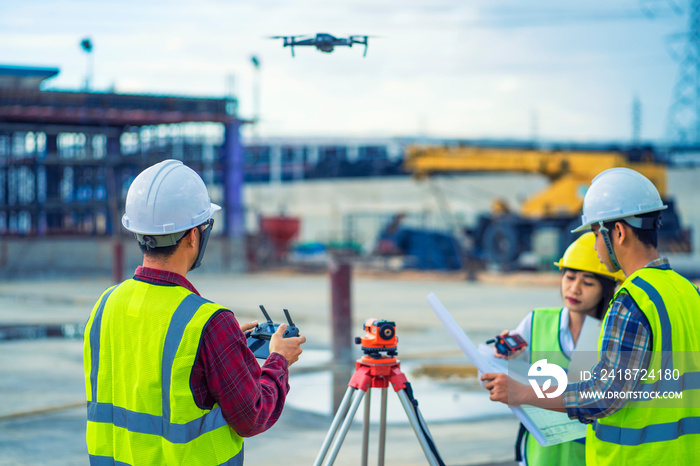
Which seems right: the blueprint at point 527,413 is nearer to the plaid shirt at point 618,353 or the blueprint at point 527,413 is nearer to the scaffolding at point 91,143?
the plaid shirt at point 618,353

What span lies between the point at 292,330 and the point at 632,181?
4.23ft

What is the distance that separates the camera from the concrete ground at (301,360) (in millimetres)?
5574

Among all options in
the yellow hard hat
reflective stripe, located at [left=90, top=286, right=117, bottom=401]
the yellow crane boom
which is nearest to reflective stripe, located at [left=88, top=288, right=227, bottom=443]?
reflective stripe, located at [left=90, top=286, right=117, bottom=401]

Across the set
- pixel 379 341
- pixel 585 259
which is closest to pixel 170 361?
pixel 379 341

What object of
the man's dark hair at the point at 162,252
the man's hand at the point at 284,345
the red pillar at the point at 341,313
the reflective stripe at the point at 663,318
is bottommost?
the red pillar at the point at 341,313

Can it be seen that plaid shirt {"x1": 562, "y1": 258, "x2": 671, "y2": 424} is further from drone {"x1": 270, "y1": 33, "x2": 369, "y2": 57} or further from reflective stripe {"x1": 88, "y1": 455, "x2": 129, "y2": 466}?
drone {"x1": 270, "y1": 33, "x2": 369, "y2": 57}

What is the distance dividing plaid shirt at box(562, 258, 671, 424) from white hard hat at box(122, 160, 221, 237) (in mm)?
1355

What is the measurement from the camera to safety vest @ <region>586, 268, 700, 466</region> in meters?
2.37

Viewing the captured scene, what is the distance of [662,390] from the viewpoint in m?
2.40

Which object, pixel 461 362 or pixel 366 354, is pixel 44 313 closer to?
pixel 461 362

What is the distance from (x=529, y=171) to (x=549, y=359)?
25.6 meters

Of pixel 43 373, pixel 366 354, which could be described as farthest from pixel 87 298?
pixel 366 354

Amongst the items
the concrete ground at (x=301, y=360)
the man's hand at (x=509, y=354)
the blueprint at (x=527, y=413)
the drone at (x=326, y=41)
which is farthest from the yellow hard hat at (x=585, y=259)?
the concrete ground at (x=301, y=360)

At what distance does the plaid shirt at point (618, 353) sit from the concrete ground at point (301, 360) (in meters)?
2.98
